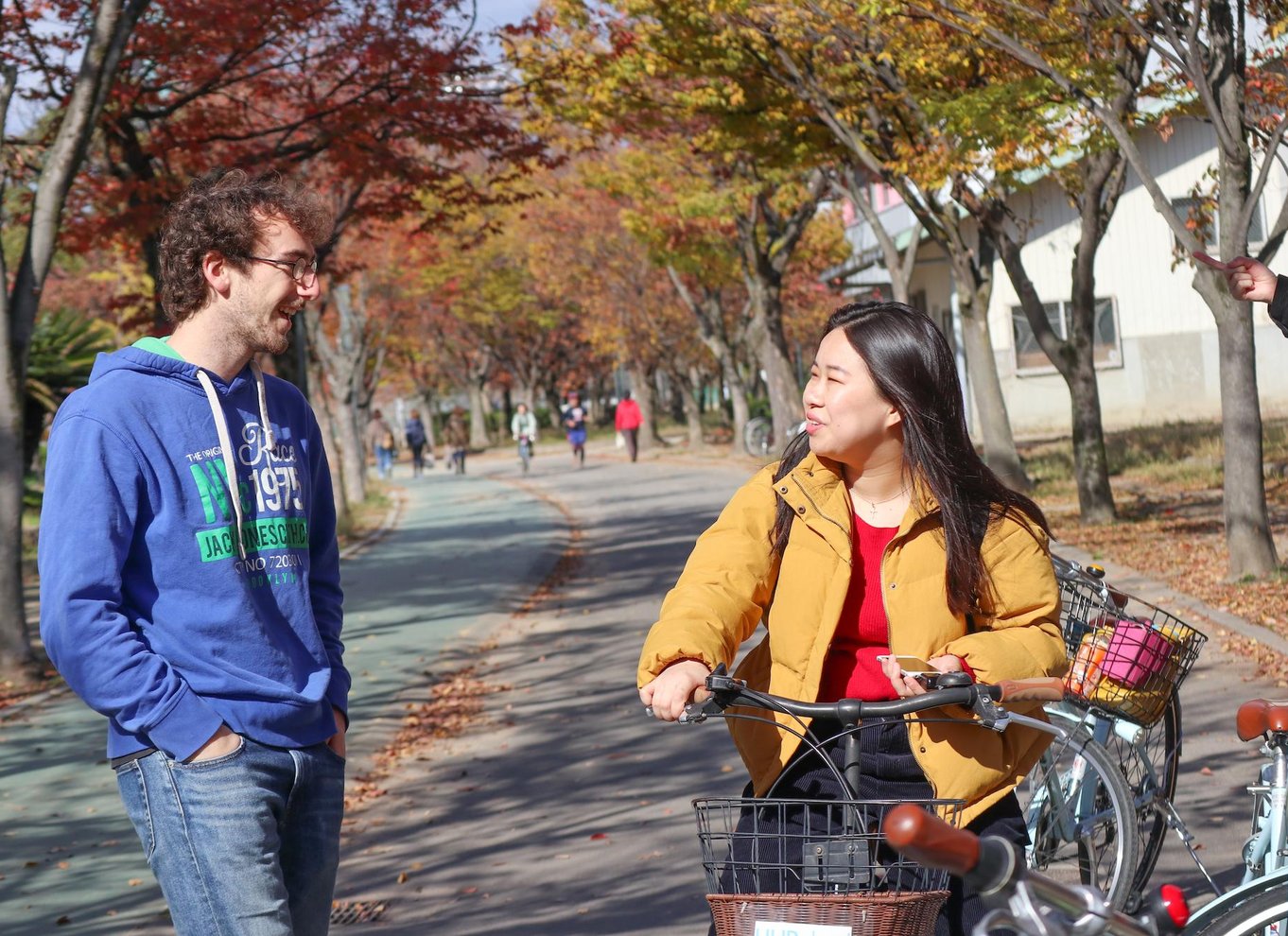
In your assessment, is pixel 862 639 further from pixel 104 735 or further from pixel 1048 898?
pixel 104 735

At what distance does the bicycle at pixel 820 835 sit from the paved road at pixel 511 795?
8.88ft

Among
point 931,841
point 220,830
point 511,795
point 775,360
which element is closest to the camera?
point 931,841

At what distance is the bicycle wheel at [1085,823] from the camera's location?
473 centimetres

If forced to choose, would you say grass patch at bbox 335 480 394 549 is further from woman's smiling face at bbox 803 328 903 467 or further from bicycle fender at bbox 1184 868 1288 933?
bicycle fender at bbox 1184 868 1288 933

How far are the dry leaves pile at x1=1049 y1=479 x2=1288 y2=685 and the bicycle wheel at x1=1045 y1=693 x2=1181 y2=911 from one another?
12.4 feet

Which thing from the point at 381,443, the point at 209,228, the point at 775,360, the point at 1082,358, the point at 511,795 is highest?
the point at 775,360

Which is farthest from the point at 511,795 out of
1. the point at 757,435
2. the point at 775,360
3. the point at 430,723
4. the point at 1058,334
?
the point at 757,435

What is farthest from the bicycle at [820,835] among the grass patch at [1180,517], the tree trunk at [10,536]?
the tree trunk at [10,536]

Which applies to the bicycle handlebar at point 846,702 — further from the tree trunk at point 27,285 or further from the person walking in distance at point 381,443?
the person walking in distance at point 381,443

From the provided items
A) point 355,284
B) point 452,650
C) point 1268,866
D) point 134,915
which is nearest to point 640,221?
point 355,284

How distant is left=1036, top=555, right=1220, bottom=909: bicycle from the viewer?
4.55 m

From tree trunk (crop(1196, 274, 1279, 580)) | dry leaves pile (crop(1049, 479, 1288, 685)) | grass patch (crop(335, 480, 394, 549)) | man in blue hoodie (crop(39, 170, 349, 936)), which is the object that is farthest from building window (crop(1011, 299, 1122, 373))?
man in blue hoodie (crop(39, 170, 349, 936))

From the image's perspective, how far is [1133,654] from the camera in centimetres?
453

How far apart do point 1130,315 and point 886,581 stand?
30544 mm
